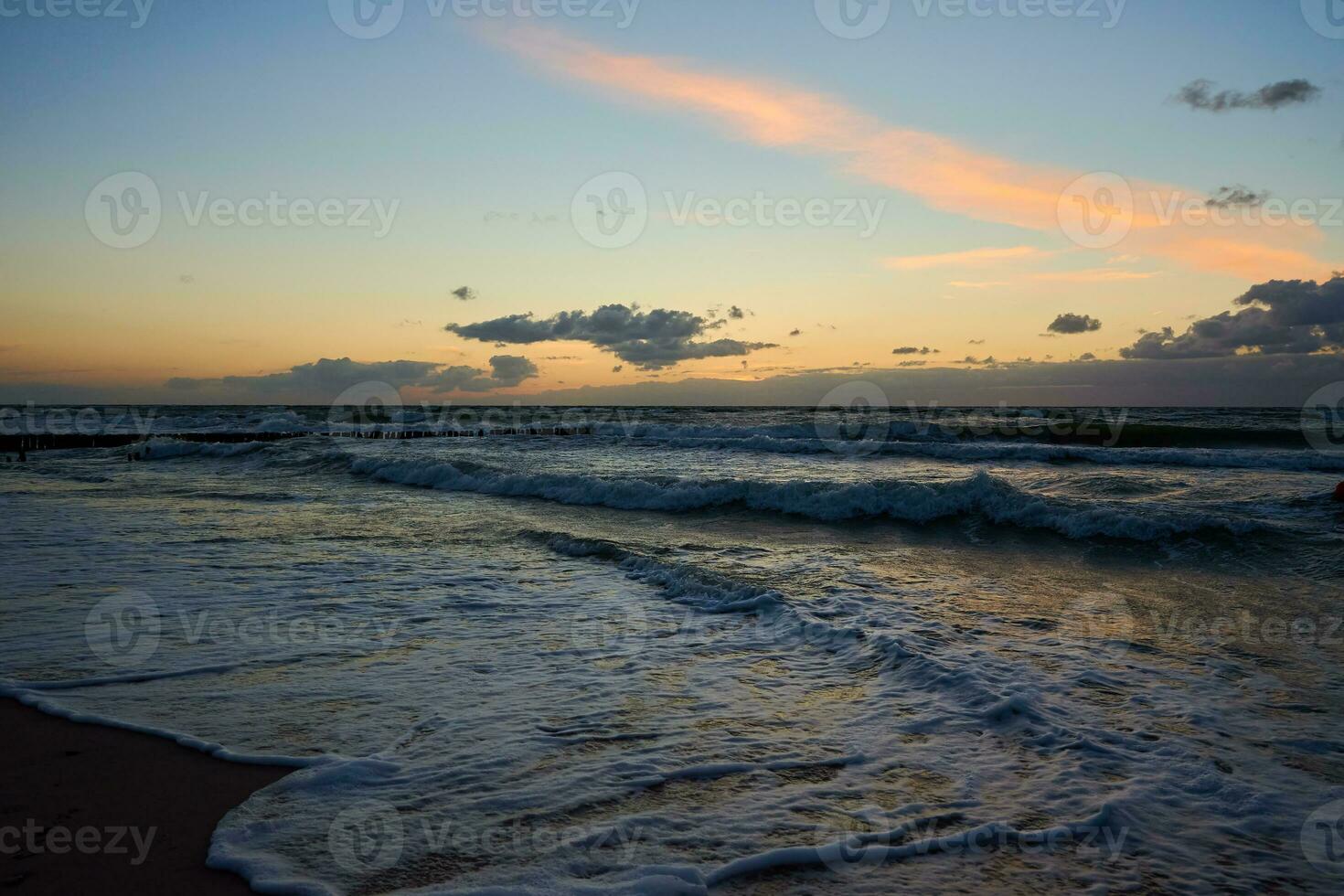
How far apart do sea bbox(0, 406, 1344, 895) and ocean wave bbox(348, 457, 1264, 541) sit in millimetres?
143

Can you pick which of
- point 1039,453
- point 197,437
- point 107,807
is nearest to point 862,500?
point 107,807

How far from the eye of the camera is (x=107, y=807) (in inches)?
163

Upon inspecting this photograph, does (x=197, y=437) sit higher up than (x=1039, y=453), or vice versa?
(x=197, y=437)

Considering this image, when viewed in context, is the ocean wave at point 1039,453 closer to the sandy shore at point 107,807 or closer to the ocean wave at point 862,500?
the ocean wave at point 862,500

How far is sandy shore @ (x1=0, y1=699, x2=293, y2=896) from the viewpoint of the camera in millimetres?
3521

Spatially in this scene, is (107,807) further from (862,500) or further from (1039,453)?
(1039,453)

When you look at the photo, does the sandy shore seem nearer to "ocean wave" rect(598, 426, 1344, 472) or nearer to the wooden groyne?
"ocean wave" rect(598, 426, 1344, 472)

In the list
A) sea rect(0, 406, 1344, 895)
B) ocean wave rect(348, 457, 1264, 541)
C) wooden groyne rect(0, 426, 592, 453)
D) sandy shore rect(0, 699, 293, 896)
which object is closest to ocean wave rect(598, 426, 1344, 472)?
wooden groyne rect(0, 426, 592, 453)

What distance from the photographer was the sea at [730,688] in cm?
384

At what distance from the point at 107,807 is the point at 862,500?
47.6 feet

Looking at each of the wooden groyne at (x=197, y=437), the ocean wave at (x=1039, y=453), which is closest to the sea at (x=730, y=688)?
the ocean wave at (x=1039, y=453)

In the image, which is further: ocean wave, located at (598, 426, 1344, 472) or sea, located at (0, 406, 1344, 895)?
ocean wave, located at (598, 426, 1344, 472)

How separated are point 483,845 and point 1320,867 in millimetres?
4158

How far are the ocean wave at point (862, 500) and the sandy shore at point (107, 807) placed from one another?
12922mm
